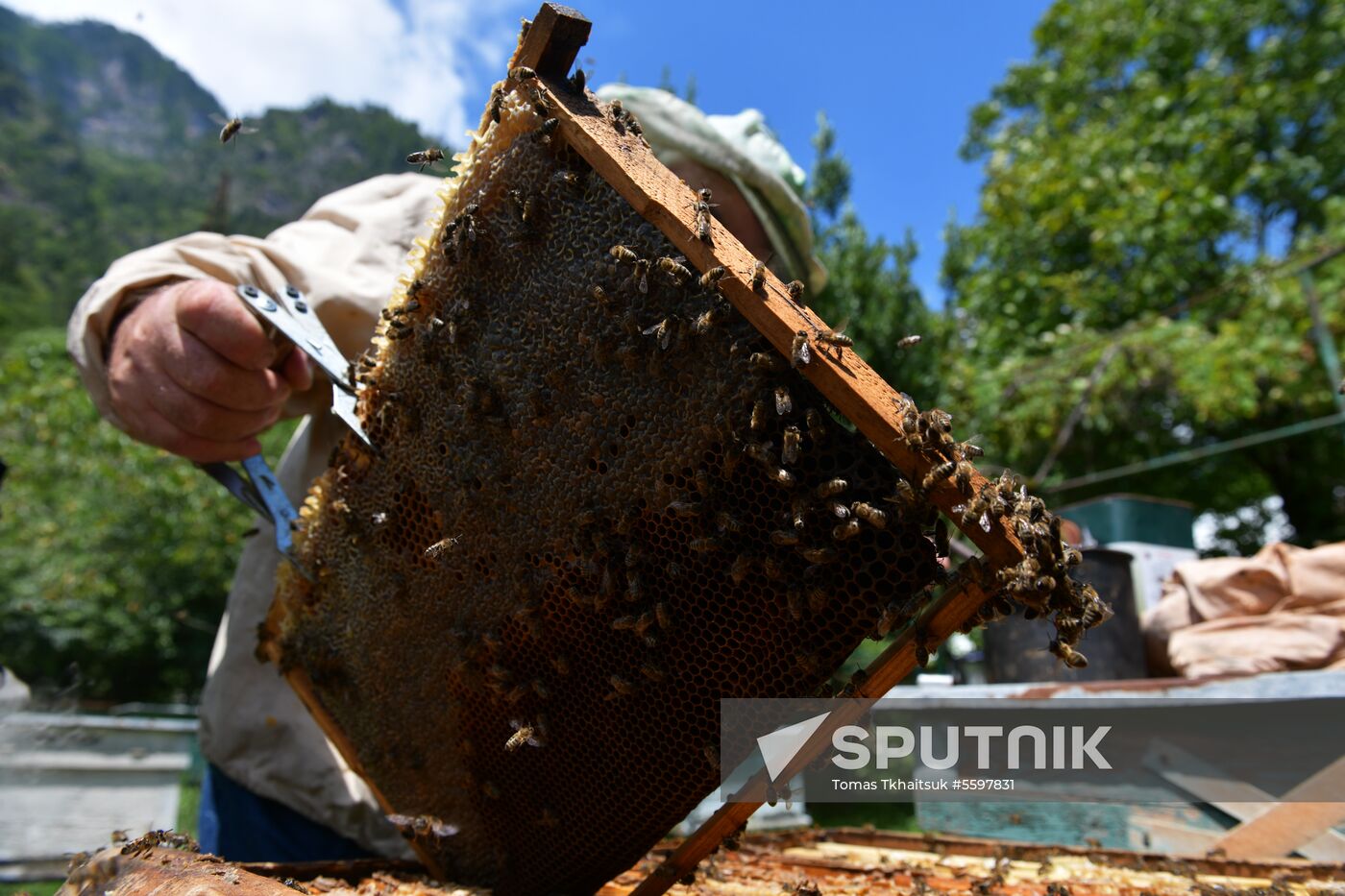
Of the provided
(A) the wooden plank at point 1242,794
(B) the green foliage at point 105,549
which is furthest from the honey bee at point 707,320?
(B) the green foliage at point 105,549

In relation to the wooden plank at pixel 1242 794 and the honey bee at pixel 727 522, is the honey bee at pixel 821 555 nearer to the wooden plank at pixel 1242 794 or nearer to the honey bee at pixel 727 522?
the honey bee at pixel 727 522

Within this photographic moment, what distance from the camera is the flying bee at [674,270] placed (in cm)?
176

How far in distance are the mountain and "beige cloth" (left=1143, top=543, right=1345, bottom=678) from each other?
10.2m

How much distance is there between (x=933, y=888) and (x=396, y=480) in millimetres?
1905

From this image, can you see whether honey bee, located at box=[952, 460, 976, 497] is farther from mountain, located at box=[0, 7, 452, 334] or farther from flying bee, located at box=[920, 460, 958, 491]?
mountain, located at box=[0, 7, 452, 334]

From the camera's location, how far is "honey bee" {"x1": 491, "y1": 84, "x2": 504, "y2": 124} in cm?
205

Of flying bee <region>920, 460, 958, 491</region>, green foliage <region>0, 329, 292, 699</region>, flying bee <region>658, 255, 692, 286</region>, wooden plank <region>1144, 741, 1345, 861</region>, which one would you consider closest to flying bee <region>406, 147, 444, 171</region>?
flying bee <region>658, 255, 692, 286</region>

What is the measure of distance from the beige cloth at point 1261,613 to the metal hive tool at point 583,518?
364cm

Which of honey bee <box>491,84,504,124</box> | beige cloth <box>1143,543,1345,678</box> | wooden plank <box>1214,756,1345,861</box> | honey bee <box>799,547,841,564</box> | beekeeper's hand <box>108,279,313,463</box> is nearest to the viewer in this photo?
honey bee <box>799,547,841,564</box>

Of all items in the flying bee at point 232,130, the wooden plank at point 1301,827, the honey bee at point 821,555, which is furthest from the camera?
the wooden plank at point 1301,827

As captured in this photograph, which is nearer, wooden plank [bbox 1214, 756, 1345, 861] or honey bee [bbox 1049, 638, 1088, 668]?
honey bee [bbox 1049, 638, 1088, 668]

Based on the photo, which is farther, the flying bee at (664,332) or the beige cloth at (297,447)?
the beige cloth at (297,447)

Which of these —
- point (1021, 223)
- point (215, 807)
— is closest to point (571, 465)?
point (215, 807)

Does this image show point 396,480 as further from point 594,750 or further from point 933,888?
point 933,888
